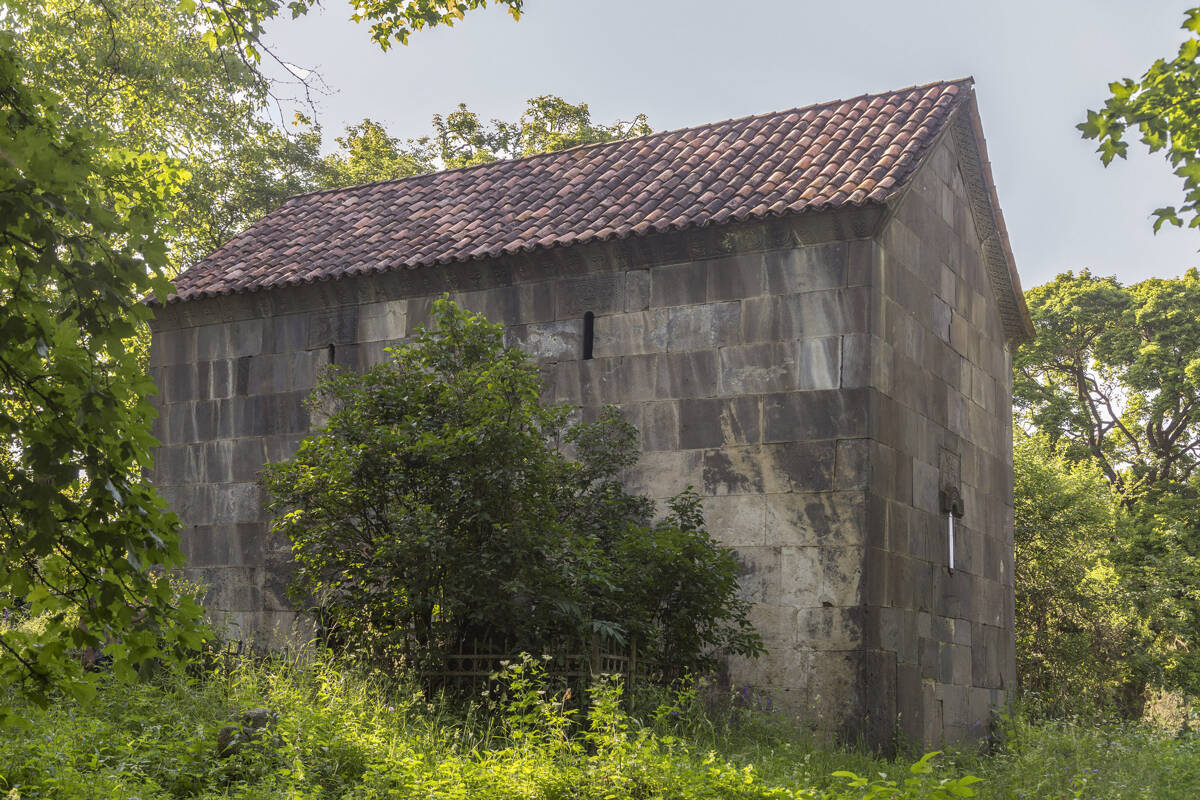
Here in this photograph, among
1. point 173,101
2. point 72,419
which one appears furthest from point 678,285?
point 173,101

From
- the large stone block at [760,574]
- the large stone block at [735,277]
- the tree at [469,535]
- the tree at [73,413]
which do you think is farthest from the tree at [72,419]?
the large stone block at [735,277]

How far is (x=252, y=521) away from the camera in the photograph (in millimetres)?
13586

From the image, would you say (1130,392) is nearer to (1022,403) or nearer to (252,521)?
(1022,403)

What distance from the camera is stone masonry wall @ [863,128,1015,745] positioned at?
1110 centimetres

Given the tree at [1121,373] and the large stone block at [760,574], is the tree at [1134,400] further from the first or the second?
the large stone block at [760,574]

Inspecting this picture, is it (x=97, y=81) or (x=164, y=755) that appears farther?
(x=97, y=81)

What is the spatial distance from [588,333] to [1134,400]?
20.2 metres

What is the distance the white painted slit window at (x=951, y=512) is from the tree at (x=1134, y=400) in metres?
12.9

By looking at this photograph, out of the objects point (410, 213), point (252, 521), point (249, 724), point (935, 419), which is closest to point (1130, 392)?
point (935, 419)

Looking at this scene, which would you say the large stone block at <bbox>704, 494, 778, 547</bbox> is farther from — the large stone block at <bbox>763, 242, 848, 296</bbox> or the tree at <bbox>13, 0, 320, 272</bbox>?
the tree at <bbox>13, 0, 320, 272</bbox>

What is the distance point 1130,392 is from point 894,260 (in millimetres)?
19180

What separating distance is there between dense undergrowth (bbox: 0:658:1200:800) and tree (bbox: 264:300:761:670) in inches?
20.6

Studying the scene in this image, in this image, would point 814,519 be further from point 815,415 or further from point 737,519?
point 815,415

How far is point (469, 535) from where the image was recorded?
31.4 feet
